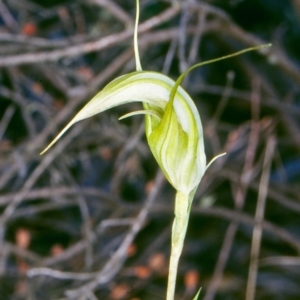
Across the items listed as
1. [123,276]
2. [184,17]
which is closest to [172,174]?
[184,17]

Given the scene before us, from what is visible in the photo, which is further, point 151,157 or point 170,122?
point 151,157

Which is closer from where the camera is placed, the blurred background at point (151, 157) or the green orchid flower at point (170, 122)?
the green orchid flower at point (170, 122)

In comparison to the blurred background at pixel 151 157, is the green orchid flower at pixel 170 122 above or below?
below

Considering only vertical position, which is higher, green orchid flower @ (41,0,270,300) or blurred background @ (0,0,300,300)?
blurred background @ (0,0,300,300)

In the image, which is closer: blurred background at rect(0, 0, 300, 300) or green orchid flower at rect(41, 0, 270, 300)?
green orchid flower at rect(41, 0, 270, 300)
